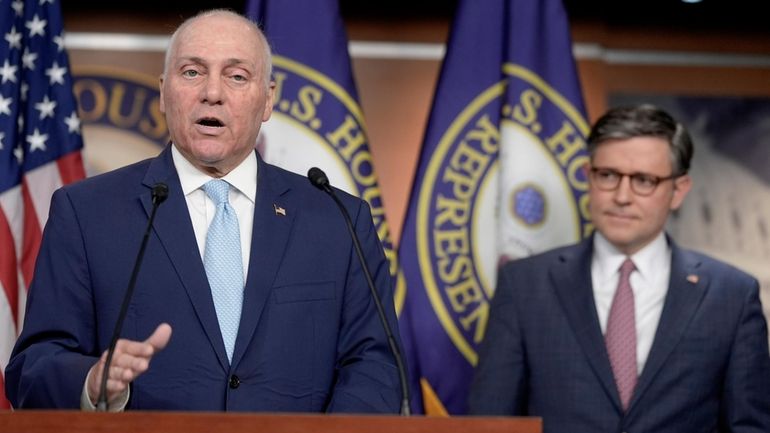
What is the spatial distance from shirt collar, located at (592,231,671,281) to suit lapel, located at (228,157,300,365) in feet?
4.73

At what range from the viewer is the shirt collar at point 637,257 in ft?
11.7

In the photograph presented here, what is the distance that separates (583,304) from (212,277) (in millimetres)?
1547

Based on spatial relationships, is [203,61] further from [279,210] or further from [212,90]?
[279,210]

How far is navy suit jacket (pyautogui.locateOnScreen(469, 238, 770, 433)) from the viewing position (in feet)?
11.1

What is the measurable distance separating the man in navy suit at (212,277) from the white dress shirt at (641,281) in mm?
1258

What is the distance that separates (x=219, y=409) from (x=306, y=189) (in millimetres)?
539

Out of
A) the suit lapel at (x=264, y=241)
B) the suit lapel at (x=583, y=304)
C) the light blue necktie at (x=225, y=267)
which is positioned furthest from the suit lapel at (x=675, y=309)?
the light blue necktie at (x=225, y=267)

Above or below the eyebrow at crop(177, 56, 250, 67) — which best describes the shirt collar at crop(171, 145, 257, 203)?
below

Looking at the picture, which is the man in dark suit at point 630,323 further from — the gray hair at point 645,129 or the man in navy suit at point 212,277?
the man in navy suit at point 212,277

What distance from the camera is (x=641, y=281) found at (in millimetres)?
3561

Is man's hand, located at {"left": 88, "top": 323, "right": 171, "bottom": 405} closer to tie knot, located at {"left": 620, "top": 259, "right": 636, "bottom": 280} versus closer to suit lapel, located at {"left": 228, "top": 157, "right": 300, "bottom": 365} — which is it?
suit lapel, located at {"left": 228, "top": 157, "right": 300, "bottom": 365}

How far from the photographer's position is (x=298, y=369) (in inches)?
89.4

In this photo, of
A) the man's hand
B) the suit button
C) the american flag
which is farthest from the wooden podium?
the american flag

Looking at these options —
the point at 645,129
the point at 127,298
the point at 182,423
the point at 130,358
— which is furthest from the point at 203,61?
the point at 645,129
